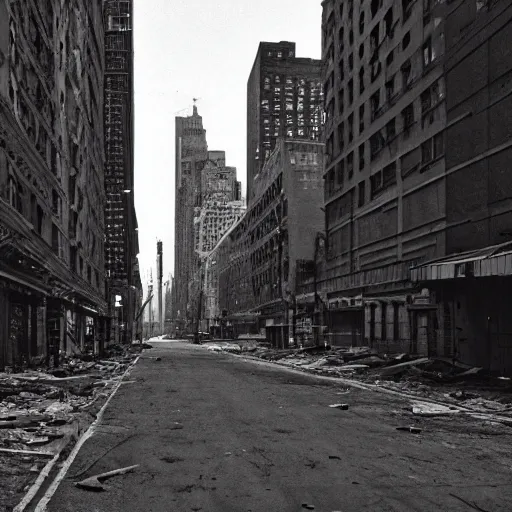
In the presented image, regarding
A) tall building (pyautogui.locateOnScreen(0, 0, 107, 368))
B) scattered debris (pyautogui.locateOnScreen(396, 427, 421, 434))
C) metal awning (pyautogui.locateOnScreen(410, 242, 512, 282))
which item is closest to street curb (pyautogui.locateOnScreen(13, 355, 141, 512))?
scattered debris (pyautogui.locateOnScreen(396, 427, 421, 434))

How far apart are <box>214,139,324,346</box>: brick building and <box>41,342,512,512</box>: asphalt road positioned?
4286cm

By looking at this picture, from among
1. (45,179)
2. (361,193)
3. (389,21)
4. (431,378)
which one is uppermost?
(389,21)

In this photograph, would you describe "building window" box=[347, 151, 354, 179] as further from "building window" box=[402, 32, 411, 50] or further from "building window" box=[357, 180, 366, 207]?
"building window" box=[402, 32, 411, 50]

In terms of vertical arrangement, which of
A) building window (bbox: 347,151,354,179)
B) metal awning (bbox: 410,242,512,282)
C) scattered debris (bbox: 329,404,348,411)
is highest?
building window (bbox: 347,151,354,179)

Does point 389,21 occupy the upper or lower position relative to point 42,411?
upper

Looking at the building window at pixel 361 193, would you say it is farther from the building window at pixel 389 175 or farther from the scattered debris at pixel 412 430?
the scattered debris at pixel 412 430

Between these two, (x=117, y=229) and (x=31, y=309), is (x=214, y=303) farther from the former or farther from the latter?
(x=31, y=309)

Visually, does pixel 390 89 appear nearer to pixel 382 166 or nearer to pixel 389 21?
pixel 389 21

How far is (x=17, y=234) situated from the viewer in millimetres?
22984

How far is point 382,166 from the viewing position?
42.6m

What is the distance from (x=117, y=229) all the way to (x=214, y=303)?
51.9m

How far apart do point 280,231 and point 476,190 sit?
43.1m

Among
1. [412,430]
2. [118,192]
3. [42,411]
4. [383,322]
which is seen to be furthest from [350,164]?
[118,192]

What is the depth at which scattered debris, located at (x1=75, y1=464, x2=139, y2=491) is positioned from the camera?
7.04 meters
